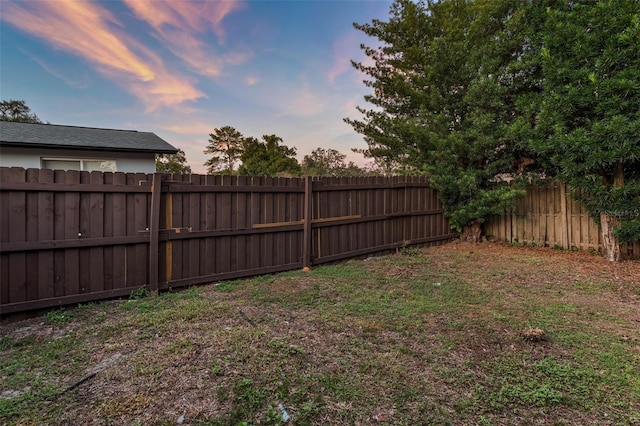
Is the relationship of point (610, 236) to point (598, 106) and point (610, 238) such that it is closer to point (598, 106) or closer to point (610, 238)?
point (610, 238)

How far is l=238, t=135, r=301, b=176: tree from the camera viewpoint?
83.1ft

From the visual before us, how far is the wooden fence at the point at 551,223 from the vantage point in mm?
6367

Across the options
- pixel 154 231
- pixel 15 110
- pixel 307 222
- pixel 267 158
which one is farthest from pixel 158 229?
pixel 267 158

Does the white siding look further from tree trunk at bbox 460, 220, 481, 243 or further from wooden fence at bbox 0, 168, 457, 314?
tree trunk at bbox 460, 220, 481, 243

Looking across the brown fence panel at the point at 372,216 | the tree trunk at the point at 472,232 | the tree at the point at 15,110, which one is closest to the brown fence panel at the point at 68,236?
the brown fence panel at the point at 372,216

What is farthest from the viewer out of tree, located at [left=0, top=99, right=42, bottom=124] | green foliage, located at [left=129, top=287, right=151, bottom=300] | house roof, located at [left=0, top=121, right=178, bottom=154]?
tree, located at [left=0, top=99, right=42, bottom=124]

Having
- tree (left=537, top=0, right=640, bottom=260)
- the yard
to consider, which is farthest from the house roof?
tree (left=537, top=0, right=640, bottom=260)

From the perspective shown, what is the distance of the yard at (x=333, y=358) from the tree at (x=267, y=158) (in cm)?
2151

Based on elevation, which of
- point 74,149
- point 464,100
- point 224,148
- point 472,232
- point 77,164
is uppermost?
point 224,148

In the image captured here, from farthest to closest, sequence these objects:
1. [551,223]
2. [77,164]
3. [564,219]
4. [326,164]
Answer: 1. [326,164]
2. [77,164]
3. [551,223]
4. [564,219]

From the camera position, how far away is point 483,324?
3.06 meters

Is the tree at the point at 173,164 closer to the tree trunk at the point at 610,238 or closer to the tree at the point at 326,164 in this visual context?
the tree at the point at 326,164

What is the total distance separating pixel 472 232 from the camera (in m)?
7.84

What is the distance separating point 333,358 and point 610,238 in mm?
6181
